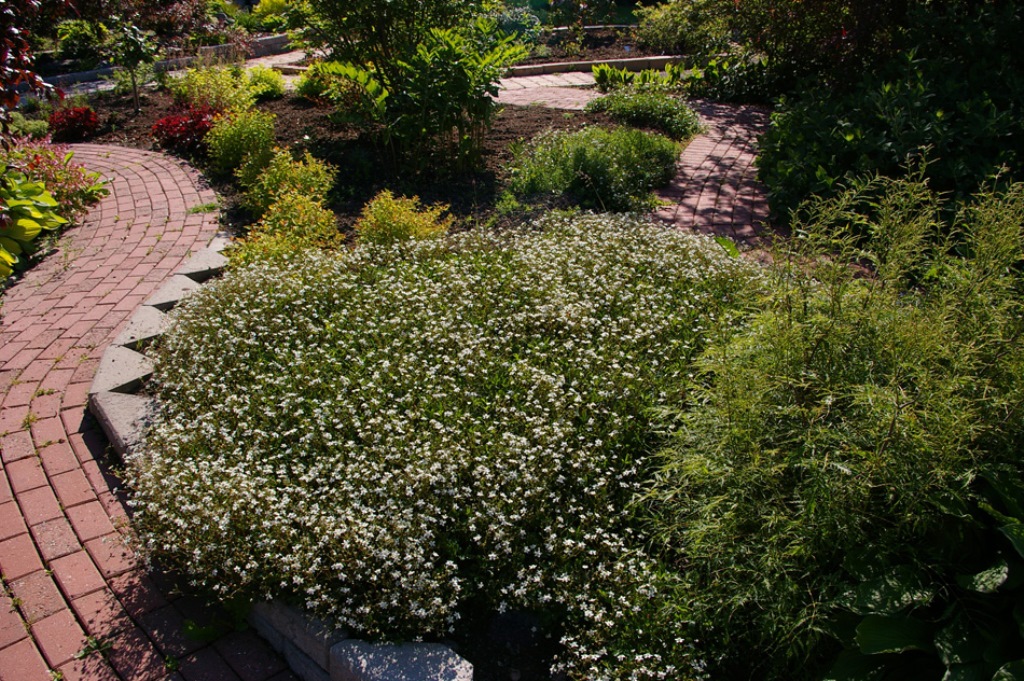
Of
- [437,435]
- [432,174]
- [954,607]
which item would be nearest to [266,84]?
[432,174]

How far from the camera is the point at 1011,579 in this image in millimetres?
2594

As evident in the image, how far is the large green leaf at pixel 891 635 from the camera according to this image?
2.53 metres

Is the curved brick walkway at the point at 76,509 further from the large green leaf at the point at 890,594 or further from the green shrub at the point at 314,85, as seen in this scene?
the green shrub at the point at 314,85

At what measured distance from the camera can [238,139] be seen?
7.86 m

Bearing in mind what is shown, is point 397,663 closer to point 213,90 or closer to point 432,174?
point 432,174

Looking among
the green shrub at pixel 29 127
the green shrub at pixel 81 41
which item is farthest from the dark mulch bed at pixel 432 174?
the green shrub at pixel 81 41

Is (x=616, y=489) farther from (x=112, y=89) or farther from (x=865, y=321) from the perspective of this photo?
(x=112, y=89)

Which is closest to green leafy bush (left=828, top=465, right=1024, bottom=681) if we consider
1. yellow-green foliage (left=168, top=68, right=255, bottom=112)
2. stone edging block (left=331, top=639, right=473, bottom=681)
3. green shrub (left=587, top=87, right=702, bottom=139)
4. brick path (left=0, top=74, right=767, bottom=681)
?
stone edging block (left=331, top=639, right=473, bottom=681)

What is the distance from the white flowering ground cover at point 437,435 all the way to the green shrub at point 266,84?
249 inches

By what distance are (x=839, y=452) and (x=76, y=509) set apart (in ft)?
12.6

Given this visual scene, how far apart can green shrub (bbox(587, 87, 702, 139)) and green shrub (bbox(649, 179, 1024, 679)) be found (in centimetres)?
554

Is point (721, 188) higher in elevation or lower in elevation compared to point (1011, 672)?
lower

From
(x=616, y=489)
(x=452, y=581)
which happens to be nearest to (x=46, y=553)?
(x=452, y=581)

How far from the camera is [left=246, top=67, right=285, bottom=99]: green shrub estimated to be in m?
10.6
